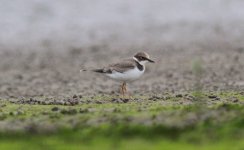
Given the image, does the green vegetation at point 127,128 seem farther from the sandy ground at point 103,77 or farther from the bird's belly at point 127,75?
the sandy ground at point 103,77

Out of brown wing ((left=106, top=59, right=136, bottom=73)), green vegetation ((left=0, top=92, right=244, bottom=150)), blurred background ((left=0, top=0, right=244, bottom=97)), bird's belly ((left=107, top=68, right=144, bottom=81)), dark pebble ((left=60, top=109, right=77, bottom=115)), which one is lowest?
green vegetation ((left=0, top=92, right=244, bottom=150))

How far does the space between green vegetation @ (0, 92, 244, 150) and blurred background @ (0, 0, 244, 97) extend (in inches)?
230

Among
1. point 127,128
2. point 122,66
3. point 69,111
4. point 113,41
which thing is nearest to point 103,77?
point 122,66

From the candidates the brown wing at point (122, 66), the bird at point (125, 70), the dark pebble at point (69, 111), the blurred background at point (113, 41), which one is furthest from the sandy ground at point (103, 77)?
the dark pebble at point (69, 111)

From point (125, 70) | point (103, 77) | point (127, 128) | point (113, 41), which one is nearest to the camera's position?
point (127, 128)

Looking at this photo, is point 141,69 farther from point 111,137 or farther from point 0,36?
point 0,36

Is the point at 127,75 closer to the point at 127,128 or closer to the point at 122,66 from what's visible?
the point at 122,66

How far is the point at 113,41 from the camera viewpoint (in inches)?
1258

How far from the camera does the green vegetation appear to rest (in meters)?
11.4

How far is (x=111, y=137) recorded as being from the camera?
11867mm

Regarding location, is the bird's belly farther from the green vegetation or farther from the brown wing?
the green vegetation

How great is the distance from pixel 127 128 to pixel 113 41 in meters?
19.9

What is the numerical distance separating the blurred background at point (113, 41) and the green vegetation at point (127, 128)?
5838 millimetres

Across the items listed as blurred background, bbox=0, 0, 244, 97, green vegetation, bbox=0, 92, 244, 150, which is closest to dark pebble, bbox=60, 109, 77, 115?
green vegetation, bbox=0, 92, 244, 150
